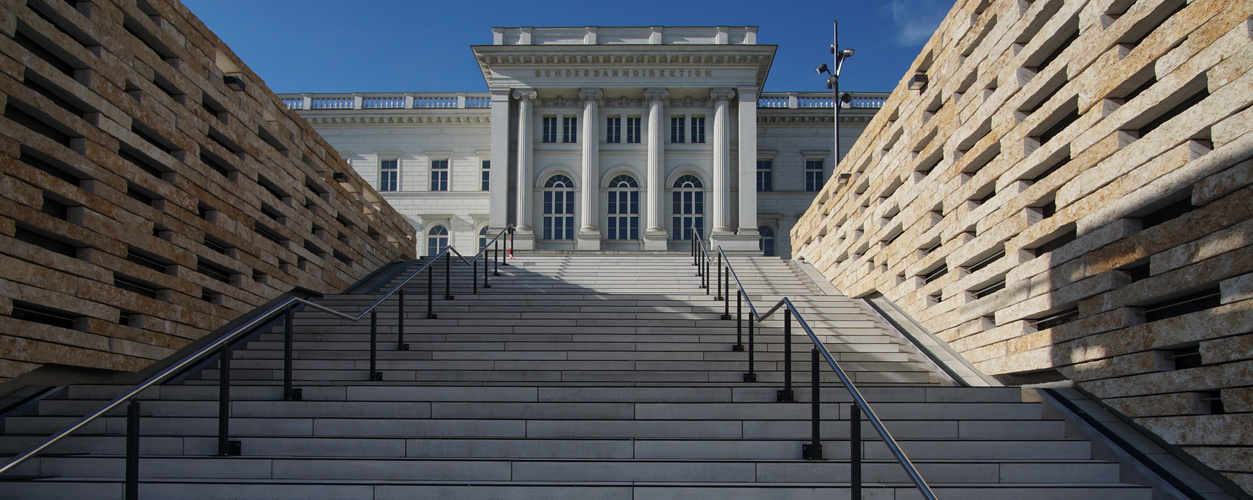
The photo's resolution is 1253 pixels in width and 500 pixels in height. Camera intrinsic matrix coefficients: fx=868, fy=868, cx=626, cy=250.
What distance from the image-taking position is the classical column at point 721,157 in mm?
28125

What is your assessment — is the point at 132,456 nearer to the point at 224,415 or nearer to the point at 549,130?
the point at 224,415

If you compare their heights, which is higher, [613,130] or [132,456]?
[613,130]

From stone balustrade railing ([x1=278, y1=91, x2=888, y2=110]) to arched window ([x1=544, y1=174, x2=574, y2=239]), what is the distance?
6.27 metres

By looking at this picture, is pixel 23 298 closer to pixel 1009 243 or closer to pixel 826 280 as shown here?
pixel 1009 243

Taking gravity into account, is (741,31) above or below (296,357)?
above

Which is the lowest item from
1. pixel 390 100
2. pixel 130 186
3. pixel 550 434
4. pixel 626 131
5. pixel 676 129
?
pixel 550 434

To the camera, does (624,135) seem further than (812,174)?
No

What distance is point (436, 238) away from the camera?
3300 cm

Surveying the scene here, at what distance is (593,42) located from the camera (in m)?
28.4

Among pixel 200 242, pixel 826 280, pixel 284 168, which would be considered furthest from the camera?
pixel 826 280

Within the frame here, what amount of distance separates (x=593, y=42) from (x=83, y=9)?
21789 millimetres

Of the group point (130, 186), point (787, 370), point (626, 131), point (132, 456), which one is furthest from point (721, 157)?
point (132, 456)

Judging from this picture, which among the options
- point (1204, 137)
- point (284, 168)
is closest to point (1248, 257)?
point (1204, 137)

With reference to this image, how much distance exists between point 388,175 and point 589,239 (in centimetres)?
1015
